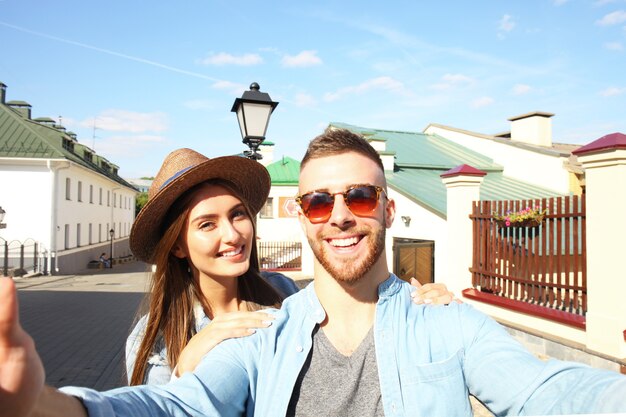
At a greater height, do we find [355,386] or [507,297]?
[355,386]

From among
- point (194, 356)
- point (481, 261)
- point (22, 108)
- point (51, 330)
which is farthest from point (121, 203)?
point (194, 356)

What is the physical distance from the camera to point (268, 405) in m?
1.43

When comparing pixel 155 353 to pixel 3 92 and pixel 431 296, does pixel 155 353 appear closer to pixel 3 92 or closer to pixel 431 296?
pixel 431 296

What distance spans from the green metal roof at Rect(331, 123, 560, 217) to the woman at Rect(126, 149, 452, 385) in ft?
26.7

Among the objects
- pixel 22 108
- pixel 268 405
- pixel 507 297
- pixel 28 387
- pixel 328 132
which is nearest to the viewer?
pixel 28 387

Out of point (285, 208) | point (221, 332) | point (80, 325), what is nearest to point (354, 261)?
point (221, 332)

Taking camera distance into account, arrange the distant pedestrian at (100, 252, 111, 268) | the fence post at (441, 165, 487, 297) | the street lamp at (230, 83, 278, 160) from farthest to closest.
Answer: the distant pedestrian at (100, 252, 111, 268), the fence post at (441, 165, 487, 297), the street lamp at (230, 83, 278, 160)

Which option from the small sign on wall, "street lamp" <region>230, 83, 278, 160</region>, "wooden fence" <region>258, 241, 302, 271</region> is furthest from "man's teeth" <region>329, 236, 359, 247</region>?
the small sign on wall

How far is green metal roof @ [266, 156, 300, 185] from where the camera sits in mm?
23997

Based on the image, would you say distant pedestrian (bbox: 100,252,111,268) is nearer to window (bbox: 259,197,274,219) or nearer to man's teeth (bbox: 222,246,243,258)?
window (bbox: 259,197,274,219)

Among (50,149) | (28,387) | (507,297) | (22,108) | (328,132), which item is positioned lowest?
(507,297)

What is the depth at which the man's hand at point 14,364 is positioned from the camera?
62cm

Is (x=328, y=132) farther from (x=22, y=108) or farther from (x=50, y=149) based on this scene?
(x=22, y=108)

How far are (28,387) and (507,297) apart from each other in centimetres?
808
